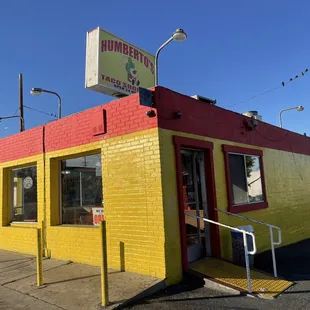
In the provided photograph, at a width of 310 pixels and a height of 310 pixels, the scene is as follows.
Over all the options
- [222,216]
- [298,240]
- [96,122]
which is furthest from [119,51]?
[298,240]

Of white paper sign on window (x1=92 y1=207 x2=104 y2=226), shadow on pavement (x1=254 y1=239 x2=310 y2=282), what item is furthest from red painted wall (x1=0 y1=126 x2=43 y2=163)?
shadow on pavement (x1=254 y1=239 x2=310 y2=282)

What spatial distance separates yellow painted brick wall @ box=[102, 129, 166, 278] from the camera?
6.47 meters

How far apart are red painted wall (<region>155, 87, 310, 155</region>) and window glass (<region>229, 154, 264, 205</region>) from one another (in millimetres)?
513

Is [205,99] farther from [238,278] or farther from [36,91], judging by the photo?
[36,91]

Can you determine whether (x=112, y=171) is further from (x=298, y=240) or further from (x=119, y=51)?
Result: (x=298, y=240)

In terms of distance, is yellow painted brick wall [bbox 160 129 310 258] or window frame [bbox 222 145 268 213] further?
window frame [bbox 222 145 268 213]

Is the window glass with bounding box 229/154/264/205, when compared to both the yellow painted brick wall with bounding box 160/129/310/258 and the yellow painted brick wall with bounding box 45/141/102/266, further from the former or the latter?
the yellow painted brick wall with bounding box 45/141/102/266

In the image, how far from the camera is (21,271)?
304 inches

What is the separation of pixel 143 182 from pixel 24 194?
17.3 ft

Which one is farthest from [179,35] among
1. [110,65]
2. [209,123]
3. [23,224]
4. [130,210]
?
[23,224]

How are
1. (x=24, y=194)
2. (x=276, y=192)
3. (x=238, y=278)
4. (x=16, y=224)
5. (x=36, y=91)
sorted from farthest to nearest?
(x=36, y=91), (x=276, y=192), (x=16, y=224), (x=24, y=194), (x=238, y=278)

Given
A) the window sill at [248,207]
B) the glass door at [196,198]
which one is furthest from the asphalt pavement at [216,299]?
the window sill at [248,207]

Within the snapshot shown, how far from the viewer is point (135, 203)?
688 cm

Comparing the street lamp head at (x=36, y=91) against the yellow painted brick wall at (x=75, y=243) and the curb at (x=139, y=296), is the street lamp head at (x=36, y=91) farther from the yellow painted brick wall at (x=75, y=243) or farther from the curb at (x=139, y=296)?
the curb at (x=139, y=296)
